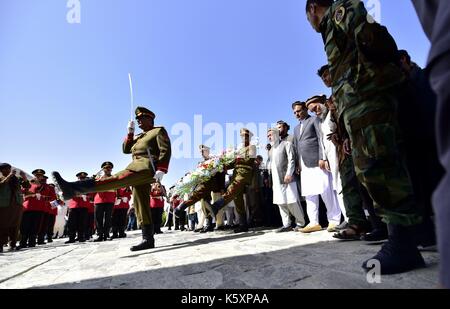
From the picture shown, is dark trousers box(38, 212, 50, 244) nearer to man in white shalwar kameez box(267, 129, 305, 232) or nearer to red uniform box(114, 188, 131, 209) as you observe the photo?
red uniform box(114, 188, 131, 209)

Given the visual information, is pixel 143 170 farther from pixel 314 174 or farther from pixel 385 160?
pixel 385 160

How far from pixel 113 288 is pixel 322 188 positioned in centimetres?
399

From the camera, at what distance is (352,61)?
214 cm

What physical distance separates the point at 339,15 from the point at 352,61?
0.35m

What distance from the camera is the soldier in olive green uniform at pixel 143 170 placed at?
371 cm

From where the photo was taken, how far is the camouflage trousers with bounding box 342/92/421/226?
1790 mm

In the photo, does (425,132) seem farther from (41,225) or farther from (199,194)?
(41,225)

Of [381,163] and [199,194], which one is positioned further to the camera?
[199,194]

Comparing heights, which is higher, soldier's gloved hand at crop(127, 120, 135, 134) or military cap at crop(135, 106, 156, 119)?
military cap at crop(135, 106, 156, 119)

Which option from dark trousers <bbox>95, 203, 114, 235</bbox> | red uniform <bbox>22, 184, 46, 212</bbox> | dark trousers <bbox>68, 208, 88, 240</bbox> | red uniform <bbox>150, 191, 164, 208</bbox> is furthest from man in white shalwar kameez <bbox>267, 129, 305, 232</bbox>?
red uniform <bbox>22, 184, 46, 212</bbox>

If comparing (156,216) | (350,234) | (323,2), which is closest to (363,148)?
(323,2)

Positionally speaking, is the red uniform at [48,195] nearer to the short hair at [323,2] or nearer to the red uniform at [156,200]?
the red uniform at [156,200]
